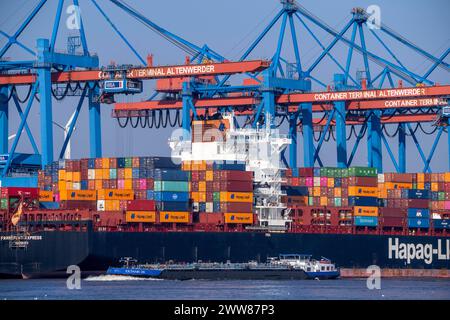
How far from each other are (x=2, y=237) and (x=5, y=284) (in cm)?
842

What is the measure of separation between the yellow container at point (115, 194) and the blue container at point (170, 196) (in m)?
1.63

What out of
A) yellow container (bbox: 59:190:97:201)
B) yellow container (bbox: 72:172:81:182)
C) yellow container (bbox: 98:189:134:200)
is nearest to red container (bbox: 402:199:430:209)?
yellow container (bbox: 98:189:134:200)

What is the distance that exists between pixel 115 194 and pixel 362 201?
18.5 meters

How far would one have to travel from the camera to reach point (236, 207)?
6962cm

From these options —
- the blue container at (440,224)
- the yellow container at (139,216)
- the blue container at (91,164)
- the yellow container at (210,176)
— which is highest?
the blue container at (91,164)

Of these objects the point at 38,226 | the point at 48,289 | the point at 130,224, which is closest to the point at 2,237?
the point at 38,226

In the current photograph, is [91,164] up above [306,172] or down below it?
above

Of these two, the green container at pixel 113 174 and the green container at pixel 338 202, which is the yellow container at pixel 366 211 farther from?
the green container at pixel 113 174

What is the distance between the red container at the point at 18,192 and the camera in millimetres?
67125

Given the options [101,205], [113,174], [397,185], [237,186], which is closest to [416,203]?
[397,185]

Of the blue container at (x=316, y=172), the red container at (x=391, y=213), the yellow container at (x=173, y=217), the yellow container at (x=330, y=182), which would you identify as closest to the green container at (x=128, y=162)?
the yellow container at (x=173, y=217)

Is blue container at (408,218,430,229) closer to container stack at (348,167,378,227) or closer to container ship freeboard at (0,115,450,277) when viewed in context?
container ship freeboard at (0,115,450,277)

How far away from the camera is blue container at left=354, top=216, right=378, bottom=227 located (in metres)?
74.7

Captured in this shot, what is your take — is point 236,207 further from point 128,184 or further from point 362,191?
point 362,191
